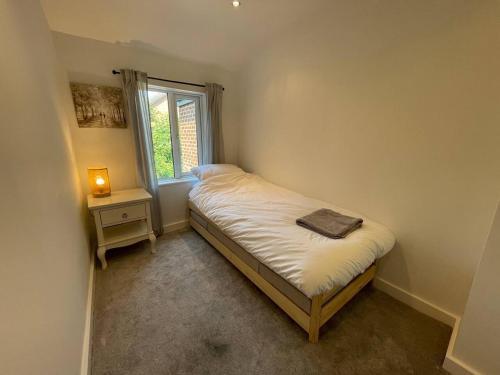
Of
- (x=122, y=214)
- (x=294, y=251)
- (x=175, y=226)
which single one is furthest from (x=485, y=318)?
(x=175, y=226)

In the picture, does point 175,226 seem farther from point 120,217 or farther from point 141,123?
point 141,123

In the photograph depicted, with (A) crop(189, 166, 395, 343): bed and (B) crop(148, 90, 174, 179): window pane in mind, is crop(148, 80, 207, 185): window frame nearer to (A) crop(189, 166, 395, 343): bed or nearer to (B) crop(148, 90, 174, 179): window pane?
(B) crop(148, 90, 174, 179): window pane

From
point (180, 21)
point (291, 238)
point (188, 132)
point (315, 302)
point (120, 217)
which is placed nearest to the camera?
point (315, 302)

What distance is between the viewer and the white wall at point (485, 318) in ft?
3.24

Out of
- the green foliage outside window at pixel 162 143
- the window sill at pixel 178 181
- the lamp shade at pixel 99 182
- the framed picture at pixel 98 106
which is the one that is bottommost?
the window sill at pixel 178 181

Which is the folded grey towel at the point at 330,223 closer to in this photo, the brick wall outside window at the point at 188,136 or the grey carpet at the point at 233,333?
the grey carpet at the point at 233,333

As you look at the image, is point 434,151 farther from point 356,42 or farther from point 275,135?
point 275,135

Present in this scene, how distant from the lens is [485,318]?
1035mm

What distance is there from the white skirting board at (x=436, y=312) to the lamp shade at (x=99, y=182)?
110 inches

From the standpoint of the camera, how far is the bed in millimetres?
1215

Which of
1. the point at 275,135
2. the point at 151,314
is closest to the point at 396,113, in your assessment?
the point at 275,135

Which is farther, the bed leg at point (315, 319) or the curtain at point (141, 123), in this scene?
the curtain at point (141, 123)

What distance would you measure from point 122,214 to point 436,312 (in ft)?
9.15

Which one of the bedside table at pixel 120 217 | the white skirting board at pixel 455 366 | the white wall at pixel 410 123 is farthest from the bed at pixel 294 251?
the bedside table at pixel 120 217
